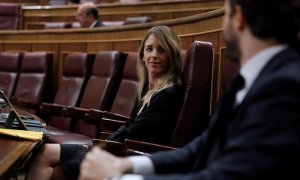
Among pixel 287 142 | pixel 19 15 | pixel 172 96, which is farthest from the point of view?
pixel 19 15

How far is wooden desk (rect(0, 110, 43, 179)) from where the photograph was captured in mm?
428

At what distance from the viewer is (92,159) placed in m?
0.37

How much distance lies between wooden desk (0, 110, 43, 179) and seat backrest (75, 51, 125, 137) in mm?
632

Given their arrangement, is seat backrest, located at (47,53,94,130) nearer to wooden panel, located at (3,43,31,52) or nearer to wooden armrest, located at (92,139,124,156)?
wooden panel, located at (3,43,31,52)

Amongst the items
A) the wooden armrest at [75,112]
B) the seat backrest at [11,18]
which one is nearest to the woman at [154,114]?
the wooden armrest at [75,112]

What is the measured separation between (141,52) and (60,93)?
2.12ft

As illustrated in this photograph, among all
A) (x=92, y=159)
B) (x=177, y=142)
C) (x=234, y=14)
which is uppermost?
(x=234, y=14)

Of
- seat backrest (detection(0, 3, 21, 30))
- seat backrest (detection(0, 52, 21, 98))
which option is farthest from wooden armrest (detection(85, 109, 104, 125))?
seat backrest (detection(0, 3, 21, 30))

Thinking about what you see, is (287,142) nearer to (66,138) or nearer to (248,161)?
(248,161)

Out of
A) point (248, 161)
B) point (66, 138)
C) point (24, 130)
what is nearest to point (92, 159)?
point (248, 161)

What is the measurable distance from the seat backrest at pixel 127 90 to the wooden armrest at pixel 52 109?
0.53 feet

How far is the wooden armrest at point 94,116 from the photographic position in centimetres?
107

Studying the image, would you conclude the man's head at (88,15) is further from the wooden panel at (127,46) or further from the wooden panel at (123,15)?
the wooden panel at (127,46)

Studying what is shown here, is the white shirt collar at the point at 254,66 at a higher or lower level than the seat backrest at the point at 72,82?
higher
